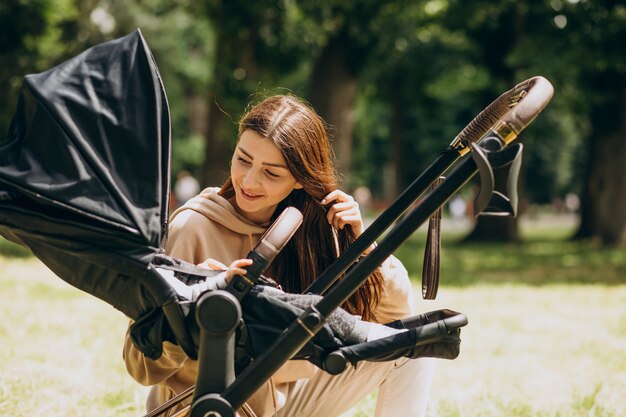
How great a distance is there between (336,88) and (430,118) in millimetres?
11004

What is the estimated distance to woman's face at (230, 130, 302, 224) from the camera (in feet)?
9.26

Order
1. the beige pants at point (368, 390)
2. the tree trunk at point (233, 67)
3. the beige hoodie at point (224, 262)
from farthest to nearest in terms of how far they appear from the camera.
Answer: the tree trunk at point (233, 67), the beige pants at point (368, 390), the beige hoodie at point (224, 262)

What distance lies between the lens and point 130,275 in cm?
215

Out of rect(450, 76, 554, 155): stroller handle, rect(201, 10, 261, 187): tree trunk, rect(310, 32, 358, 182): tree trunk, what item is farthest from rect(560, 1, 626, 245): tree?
rect(450, 76, 554, 155): stroller handle

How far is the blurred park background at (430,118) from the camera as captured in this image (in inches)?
186

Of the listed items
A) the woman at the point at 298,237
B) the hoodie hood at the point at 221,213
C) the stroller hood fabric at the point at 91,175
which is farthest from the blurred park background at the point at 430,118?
the stroller hood fabric at the point at 91,175

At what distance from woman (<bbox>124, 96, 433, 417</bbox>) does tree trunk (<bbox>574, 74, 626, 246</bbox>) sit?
14352 millimetres

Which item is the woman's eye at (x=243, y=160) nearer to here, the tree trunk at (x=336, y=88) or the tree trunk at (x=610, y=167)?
the tree trunk at (x=336, y=88)

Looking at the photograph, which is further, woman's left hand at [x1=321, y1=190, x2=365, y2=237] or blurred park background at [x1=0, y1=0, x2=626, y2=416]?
blurred park background at [x1=0, y1=0, x2=626, y2=416]

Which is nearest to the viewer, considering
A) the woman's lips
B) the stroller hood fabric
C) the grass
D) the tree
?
the stroller hood fabric

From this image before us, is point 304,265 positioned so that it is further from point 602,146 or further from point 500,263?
point 602,146

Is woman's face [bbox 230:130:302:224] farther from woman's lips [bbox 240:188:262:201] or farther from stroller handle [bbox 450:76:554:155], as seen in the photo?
stroller handle [bbox 450:76:554:155]

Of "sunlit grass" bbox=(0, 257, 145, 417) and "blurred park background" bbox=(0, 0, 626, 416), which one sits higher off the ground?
"blurred park background" bbox=(0, 0, 626, 416)

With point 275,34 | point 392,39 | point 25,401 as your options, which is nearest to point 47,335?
point 25,401
